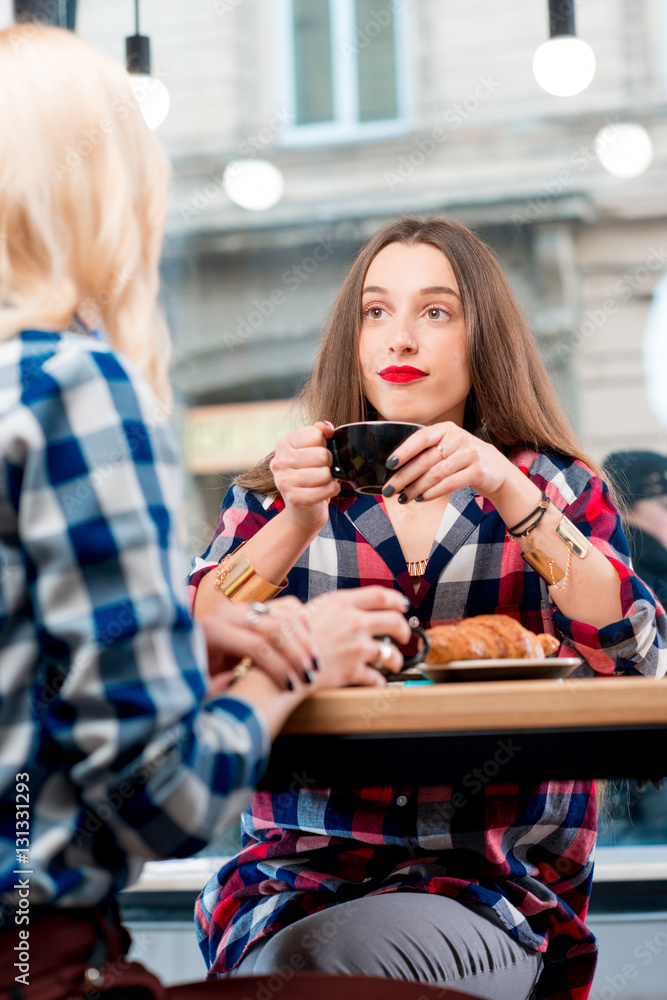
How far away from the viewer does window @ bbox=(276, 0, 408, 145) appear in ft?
14.1

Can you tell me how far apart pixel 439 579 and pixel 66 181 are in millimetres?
859

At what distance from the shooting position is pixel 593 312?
4094 millimetres

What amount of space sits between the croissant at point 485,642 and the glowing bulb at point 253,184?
12.4 ft

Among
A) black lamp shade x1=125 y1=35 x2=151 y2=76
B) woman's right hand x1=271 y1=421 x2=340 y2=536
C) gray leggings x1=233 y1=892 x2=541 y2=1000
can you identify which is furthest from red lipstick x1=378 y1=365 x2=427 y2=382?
black lamp shade x1=125 y1=35 x2=151 y2=76

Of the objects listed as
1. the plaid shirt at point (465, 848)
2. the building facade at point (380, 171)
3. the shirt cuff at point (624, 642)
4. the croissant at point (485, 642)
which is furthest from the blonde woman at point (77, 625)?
the building facade at point (380, 171)

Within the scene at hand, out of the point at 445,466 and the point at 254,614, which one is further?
the point at 445,466

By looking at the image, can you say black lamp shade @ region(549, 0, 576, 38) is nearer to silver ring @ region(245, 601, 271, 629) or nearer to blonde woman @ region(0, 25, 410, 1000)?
blonde woman @ region(0, 25, 410, 1000)

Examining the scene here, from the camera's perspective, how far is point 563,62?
2486 mm

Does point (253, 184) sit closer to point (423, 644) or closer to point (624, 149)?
point (624, 149)

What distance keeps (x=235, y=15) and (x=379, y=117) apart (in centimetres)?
83

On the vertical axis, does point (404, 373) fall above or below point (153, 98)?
below

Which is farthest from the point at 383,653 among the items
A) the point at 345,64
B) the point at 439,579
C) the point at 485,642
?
the point at 345,64

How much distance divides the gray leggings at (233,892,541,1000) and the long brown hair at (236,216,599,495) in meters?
0.69

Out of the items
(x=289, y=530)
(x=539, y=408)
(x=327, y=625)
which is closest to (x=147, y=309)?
(x=327, y=625)
